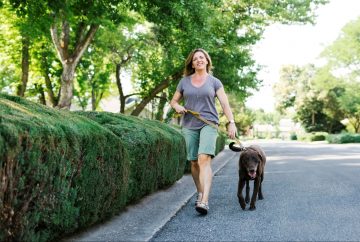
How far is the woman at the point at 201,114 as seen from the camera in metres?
6.79

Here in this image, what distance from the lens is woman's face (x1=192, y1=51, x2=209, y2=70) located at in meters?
6.96

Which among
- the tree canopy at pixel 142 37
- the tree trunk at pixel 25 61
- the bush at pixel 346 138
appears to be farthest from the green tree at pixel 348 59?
the tree trunk at pixel 25 61

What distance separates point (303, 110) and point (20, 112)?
71050mm

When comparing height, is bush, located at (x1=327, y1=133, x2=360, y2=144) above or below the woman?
above

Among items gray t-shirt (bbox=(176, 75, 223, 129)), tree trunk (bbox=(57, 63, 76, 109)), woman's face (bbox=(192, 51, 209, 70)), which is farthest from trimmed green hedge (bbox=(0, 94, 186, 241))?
tree trunk (bbox=(57, 63, 76, 109))

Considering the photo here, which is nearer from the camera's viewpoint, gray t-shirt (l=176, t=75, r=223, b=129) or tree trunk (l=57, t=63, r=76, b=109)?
gray t-shirt (l=176, t=75, r=223, b=129)

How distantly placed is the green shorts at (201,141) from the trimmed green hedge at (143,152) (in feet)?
2.07

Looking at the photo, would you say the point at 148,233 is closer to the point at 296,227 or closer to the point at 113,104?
the point at 296,227

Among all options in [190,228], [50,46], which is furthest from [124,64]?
[190,228]

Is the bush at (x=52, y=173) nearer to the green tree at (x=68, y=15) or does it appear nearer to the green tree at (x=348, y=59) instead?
the green tree at (x=68, y=15)

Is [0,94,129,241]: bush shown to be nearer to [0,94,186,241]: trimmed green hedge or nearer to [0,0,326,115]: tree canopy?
[0,94,186,241]: trimmed green hedge

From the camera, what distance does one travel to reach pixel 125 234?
5.38 metres

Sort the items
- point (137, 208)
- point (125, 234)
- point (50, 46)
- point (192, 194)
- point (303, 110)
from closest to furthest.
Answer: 1. point (125, 234)
2. point (137, 208)
3. point (192, 194)
4. point (50, 46)
5. point (303, 110)

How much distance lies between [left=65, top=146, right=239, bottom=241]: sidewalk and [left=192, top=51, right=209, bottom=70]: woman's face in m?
2.04
